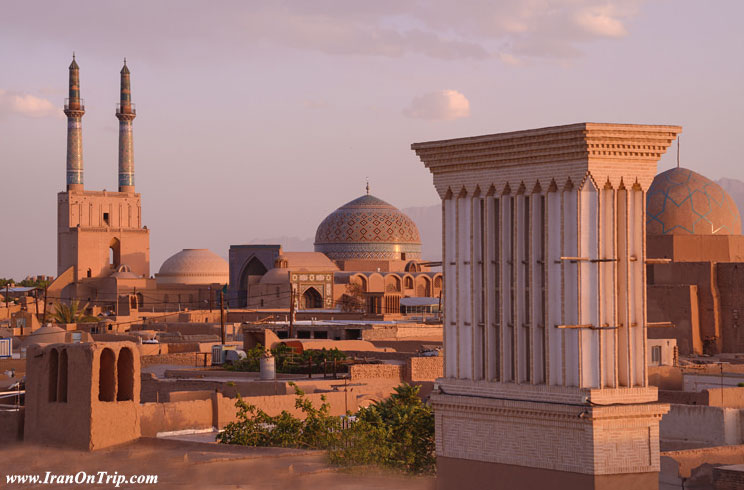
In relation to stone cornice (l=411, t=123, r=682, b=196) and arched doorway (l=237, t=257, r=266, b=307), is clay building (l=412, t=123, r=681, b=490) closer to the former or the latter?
stone cornice (l=411, t=123, r=682, b=196)

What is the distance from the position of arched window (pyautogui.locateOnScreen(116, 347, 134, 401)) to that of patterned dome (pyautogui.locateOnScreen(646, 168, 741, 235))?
2070 cm

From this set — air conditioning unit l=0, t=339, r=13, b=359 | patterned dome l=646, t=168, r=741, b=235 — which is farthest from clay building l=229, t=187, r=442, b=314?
air conditioning unit l=0, t=339, r=13, b=359

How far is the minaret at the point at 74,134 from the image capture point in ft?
196

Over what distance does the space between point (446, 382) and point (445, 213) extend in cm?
151

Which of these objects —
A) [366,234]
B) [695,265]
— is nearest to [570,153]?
[695,265]

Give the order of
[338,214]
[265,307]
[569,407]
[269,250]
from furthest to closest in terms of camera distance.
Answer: [338,214] < [269,250] < [265,307] < [569,407]

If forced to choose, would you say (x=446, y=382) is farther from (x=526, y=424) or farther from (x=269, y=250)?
(x=269, y=250)

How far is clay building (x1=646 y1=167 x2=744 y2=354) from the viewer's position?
30547mm

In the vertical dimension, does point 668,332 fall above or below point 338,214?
below

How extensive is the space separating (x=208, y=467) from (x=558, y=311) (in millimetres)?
3484

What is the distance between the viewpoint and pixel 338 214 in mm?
61062

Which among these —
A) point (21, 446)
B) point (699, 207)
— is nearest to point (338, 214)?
point (699, 207)

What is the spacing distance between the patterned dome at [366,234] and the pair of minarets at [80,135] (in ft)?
34.4

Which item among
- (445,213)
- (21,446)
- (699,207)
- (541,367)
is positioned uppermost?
(699,207)
